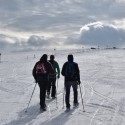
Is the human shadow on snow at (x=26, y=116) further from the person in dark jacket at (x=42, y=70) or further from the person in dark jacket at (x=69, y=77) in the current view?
the person in dark jacket at (x=69, y=77)

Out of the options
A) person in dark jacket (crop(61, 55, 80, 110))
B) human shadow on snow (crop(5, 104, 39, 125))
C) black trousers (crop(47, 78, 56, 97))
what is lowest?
human shadow on snow (crop(5, 104, 39, 125))

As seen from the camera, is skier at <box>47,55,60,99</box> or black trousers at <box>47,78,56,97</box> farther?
black trousers at <box>47,78,56,97</box>

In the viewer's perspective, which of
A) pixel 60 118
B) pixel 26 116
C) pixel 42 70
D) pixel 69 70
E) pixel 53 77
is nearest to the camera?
pixel 60 118

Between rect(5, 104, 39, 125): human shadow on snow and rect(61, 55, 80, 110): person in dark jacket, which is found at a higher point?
rect(61, 55, 80, 110): person in dark jacket

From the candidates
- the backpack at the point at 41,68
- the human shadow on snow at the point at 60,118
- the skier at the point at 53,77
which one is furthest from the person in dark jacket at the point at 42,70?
the skier at the point at 53,77

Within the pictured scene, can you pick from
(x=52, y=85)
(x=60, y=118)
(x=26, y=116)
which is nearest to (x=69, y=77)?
(x=60, y=118)

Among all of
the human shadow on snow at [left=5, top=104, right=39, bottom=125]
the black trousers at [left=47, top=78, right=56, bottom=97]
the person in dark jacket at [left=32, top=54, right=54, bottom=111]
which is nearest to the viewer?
the human shadow on snow at [left=5, top=104, right=39, bottom=125]

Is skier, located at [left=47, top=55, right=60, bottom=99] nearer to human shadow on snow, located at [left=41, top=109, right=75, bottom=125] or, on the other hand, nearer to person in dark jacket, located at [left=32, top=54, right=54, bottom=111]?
person in dark jacket, located at [left=32, top=54, right=54, bottom=111]

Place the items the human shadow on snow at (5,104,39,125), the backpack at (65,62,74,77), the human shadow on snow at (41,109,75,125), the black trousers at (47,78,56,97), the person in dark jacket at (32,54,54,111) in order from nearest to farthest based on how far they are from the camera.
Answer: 1. the human shadow on snow at (41,109,75,125)
2. the human shadow on snow at (5,104,39,125)
3. the person in dark jacket at (32,54,54,111)
4. the backpack at (65,62,74,77)
5. the black trousers at (47,78,56,97)

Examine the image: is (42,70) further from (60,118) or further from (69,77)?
(60,118)

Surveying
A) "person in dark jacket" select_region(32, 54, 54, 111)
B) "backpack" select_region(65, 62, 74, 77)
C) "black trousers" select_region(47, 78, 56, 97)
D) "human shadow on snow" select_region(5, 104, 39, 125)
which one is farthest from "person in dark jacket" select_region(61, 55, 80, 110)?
"black trousers" select_region(47, 78, 56, 97)

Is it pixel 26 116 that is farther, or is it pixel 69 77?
pixel 69 77

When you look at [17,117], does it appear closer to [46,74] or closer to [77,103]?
[46,74]

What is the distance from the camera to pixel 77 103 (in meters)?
15.9
